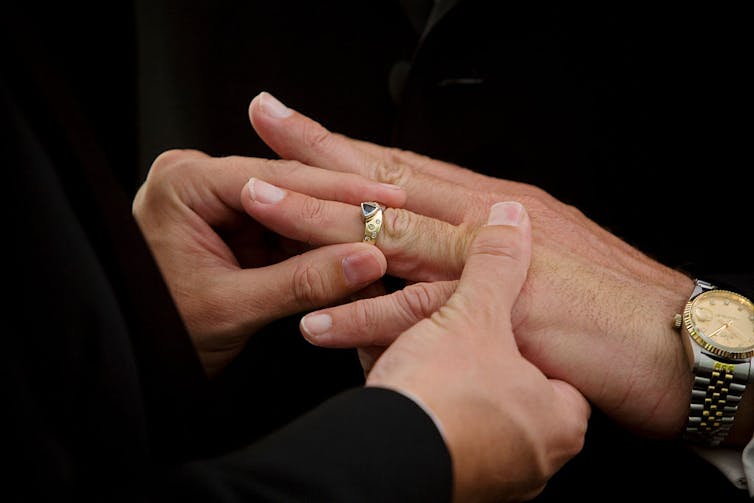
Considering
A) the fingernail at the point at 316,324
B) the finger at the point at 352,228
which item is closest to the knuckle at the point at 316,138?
the finger at the point at 352,228

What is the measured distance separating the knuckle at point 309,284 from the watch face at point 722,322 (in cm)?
56

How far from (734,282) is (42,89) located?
3.41 feet

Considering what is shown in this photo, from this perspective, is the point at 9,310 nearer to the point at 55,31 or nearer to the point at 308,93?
the point at 55,31

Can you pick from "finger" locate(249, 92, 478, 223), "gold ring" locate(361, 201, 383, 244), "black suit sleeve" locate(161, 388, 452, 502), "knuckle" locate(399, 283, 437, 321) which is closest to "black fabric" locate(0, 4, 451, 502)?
"black suit sleeve" locate(161, 388, 452, 502)

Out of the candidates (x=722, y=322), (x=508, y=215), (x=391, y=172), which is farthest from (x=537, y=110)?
(x=722, y=322)

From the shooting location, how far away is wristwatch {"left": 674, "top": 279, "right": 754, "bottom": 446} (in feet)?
2.96

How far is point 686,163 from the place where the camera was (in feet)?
4.49

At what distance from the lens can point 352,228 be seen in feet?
3.41

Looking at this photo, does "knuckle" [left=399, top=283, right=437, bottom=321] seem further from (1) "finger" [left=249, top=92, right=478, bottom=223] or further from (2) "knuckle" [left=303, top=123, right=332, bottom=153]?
(2) "knuckle" [left=303, top=123, right=332, bottom=153]

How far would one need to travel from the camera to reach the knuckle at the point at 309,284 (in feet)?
3.24

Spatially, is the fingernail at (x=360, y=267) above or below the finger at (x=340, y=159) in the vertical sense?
below

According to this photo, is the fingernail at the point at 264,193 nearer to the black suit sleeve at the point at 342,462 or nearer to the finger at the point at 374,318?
the finger at the point at 374,318

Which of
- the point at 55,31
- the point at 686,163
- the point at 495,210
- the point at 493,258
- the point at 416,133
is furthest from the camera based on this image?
the point at 416,133

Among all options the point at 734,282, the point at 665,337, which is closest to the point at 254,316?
the point at 665,337
